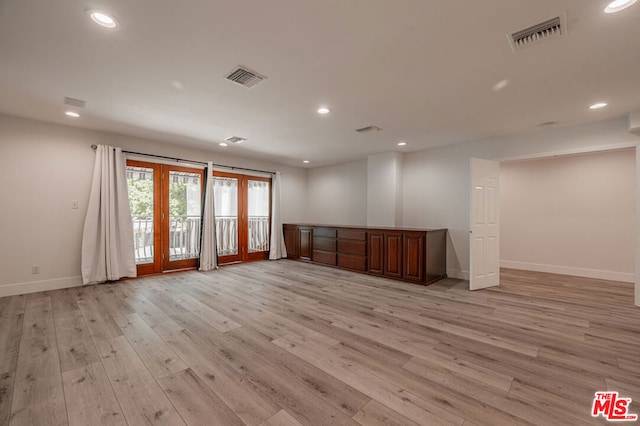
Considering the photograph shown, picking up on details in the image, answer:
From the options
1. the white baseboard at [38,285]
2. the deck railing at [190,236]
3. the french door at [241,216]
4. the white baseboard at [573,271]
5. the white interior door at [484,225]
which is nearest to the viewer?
the white baseboard at [38,285]

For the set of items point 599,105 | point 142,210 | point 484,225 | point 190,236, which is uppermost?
point 599,105

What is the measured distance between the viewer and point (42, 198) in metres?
4.02

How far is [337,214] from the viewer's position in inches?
281

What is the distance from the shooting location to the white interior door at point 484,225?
4262 mm

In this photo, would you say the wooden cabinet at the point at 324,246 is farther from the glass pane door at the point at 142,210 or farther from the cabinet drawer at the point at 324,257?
the glass pane door at the point at 142,210

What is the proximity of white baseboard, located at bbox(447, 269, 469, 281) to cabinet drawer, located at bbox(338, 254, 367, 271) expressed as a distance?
5.40ft

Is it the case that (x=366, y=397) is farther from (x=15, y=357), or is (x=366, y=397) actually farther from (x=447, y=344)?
(x=15, y=357)

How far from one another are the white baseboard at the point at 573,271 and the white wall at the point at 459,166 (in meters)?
1.85

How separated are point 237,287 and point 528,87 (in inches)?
183

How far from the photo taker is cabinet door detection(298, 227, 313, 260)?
6.45 m

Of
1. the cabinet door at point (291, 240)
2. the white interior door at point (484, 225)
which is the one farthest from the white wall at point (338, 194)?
the white interior door at point (484, 225)

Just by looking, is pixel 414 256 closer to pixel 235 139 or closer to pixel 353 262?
pixel 353 262

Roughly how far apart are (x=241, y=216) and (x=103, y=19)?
4.78 m

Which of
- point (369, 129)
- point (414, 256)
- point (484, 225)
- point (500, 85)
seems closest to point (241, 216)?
point (369, 129)
